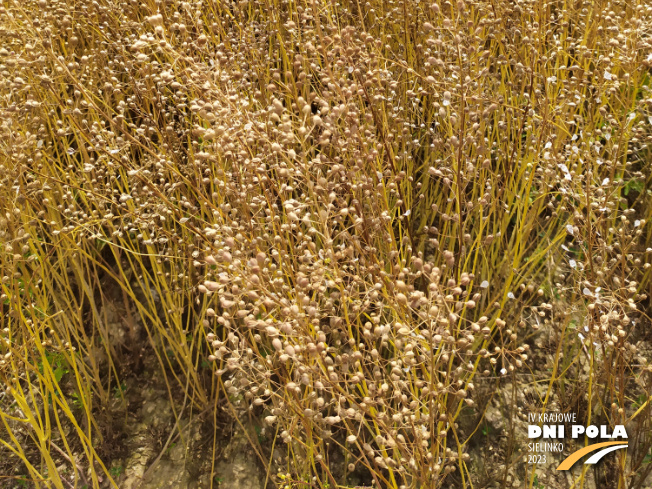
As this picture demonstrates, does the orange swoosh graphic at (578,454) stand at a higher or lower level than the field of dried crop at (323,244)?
lower

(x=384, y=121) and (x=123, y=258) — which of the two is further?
(x=123, y=258)

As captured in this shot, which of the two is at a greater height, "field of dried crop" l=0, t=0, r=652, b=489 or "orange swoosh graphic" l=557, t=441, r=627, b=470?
"field of dried crop" l=0, t=0, r=652, b=489

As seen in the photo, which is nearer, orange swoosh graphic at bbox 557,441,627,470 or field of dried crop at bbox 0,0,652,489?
field of dried crop at bbox 0,0,652,489

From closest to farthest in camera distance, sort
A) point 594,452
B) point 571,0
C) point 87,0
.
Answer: point 594,452, point 571,0, point 87,0

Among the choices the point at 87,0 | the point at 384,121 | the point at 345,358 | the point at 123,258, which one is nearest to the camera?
the point at 345,358

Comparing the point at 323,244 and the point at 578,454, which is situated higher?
the point at 323,244

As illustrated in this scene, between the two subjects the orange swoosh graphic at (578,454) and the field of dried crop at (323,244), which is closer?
Result: the field of dried crop at (323,244)

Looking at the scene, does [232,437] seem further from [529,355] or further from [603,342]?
[603,342]

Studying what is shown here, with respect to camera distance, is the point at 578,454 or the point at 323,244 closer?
the point at 323,244

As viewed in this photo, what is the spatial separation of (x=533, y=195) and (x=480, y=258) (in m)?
0.33

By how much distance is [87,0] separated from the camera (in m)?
2.24

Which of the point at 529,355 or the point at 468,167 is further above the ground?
the point at 468,167

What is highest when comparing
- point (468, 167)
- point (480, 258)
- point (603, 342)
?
point (468, 167)

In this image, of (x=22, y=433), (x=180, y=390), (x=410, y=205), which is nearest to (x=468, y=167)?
(x=410, y=205)
